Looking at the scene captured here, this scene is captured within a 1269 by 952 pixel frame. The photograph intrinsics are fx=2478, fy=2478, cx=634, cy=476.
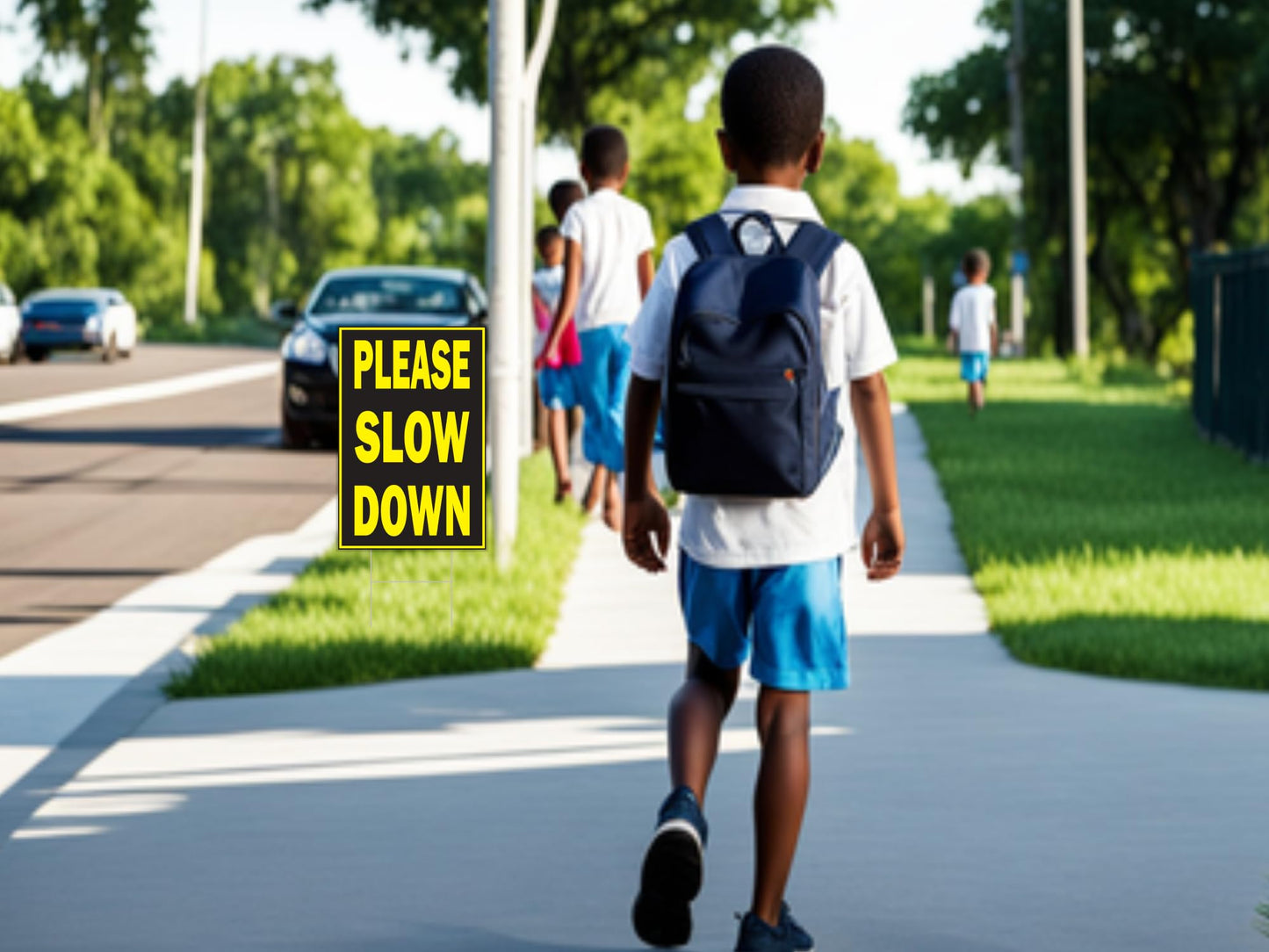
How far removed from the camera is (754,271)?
16.0 ft

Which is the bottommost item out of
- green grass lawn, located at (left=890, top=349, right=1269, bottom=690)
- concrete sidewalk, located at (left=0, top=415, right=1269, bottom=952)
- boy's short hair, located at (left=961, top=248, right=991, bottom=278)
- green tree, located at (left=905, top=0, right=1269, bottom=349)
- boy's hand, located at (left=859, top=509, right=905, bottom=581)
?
concrete sidewalk, located at (left=0, top=415, right=1269, bottom=952)

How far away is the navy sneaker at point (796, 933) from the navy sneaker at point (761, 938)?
16mm

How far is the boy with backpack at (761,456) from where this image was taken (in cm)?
482

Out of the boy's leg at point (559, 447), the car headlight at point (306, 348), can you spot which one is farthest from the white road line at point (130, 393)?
the boy's leg at point (559, 447)

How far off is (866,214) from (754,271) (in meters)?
166

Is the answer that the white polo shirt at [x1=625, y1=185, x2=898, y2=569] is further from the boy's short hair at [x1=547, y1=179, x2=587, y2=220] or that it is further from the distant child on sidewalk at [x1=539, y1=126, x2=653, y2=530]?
the boy's short hair at [x1=547, y1=179, x2=587, y2=220]

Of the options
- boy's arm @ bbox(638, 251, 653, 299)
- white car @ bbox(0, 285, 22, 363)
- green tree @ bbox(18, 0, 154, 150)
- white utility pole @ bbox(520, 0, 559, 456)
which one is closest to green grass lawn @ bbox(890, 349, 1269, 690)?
boy's arm @ bbox(638, 251, 653, 299)

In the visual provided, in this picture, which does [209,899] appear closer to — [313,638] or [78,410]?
[313,638]

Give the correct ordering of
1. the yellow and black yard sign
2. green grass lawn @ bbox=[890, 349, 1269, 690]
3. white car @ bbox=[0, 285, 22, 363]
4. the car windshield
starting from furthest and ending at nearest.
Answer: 1. white car @ bbox=[0, 285, 22, 363]
2. the car windshield
3. the yellow and black yard sign
4. green grass lawn @ bbox=[890, 349, 1269, 690]

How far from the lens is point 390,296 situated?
21.7m

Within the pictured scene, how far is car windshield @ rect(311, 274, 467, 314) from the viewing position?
21578 millimetres

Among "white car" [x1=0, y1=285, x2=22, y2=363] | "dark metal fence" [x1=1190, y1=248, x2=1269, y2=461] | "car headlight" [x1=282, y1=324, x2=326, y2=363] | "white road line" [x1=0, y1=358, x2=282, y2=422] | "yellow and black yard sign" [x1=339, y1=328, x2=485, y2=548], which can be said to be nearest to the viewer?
"yellow and black yard sign" [x1=339, y1=328, x2=485, y2=548]

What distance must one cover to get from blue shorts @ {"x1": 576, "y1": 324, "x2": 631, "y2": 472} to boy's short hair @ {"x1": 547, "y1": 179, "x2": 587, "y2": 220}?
2094mm

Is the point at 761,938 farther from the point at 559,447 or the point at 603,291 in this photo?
the point at 559,447
